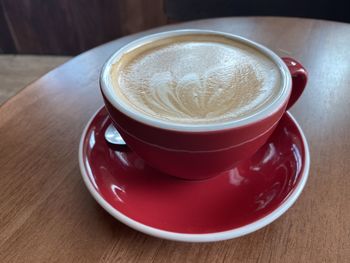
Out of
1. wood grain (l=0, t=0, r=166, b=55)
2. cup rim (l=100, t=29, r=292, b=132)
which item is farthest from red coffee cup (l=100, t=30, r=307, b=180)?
wood grain (l=0, t=0, r=166, b=55)

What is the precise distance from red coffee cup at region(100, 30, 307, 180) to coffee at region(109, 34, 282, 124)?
16 mm

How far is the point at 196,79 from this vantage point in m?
0.45

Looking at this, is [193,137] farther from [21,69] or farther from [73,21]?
[21,69]

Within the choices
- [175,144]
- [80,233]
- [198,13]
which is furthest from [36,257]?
[198,13]

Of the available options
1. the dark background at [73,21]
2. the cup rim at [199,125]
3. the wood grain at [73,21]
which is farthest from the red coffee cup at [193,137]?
the wood grain at [73,21]

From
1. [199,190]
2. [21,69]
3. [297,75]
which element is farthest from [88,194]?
[21,69]

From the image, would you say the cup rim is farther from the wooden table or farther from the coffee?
the wooden table

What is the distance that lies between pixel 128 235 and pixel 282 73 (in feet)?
0.88

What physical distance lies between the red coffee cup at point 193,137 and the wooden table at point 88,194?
9cm

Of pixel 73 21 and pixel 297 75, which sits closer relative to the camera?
pixel 297 75

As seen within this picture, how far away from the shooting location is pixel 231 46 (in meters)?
0.52

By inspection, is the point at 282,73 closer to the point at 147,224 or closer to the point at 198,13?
the point at 147,224

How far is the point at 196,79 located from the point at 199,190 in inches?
5.5

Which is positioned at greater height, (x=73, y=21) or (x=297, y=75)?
(x=297, y=75)
